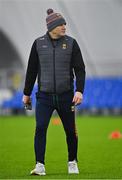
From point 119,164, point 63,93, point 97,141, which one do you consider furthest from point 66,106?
point 97,141

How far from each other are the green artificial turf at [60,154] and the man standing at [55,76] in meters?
0.53

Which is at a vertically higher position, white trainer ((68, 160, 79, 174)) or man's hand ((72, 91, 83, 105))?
man's hand ((72, 91, 83, 105))

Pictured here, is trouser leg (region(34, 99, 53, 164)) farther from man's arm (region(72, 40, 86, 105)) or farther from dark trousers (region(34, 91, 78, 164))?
man's arm (region(72, 40, 86, 105))

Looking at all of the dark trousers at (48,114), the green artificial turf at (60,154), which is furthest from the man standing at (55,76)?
the green artificial turf at (60,154)

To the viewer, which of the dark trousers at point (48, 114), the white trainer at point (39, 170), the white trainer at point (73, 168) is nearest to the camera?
the white trainer at point (39, 170)

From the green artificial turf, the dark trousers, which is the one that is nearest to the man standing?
the dark trousers

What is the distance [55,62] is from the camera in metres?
12.1

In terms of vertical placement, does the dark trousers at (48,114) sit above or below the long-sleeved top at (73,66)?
below

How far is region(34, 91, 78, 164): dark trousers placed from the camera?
12.1m

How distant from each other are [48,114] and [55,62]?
0.73 m

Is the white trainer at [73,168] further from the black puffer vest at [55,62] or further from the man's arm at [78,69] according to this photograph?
the black puffer vest at [55,62]

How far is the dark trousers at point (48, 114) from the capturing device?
12117 mm

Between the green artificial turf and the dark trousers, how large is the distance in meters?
0.44

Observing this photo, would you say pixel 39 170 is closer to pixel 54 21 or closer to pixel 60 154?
pixel 54 21
